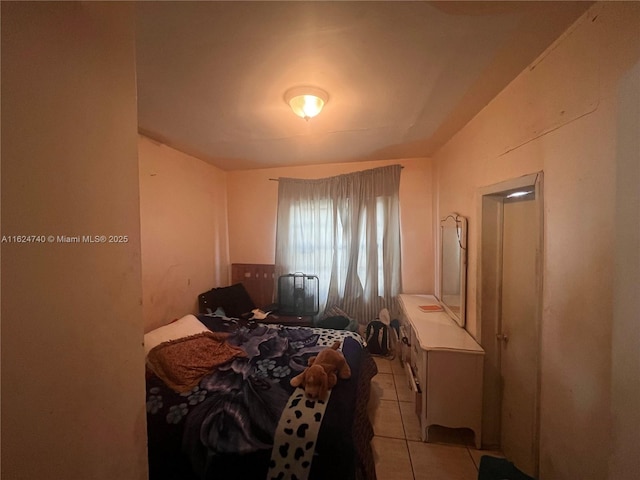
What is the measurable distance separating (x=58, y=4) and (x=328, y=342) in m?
2.37

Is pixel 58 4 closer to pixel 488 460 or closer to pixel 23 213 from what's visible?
pixel 23 213

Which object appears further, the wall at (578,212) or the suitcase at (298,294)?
the suitcase at (298,294)

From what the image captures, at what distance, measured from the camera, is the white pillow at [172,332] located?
1942 millimetres

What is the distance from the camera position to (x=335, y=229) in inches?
130

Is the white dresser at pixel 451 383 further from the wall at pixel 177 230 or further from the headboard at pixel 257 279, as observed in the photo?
the wall at pixel 177 230

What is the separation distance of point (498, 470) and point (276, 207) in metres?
3.29

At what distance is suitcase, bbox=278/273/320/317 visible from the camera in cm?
333

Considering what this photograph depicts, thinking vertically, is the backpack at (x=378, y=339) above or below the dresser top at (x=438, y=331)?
below

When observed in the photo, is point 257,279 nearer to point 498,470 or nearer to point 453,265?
point 453,265

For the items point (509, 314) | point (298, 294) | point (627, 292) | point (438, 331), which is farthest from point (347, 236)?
point (627, 292)

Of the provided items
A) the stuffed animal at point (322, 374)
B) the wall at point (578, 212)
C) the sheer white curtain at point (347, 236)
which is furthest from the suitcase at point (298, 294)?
the wall at point (578, 212)

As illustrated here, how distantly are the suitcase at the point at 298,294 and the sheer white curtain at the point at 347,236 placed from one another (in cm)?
10

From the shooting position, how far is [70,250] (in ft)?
1.61

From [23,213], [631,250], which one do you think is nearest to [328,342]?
[631,250]
